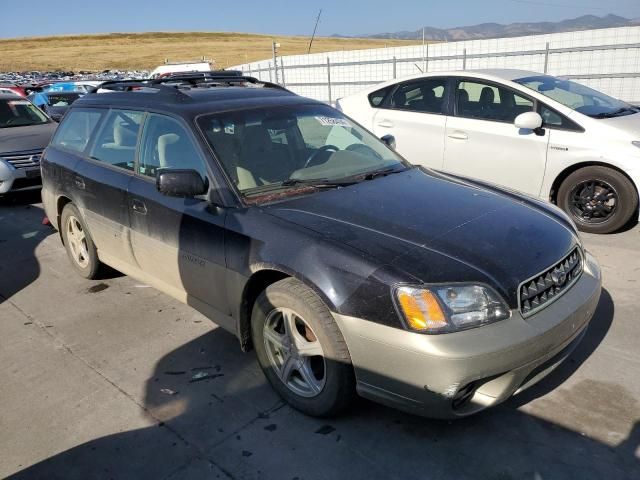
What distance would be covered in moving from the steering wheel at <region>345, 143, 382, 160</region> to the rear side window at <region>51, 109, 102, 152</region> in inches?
83.8

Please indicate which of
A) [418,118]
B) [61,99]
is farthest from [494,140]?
[61,99]

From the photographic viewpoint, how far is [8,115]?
9.34 meters

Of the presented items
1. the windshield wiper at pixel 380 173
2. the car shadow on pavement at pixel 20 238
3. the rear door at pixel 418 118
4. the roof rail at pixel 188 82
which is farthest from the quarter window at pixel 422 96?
the car shadow on pavement at pixel 20 238

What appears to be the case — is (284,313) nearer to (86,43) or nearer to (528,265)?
(528,265)

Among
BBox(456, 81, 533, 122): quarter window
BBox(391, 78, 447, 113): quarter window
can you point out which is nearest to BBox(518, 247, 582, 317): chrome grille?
BBox(456, 81, 533, 122): quarter window

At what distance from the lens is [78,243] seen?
4996mm

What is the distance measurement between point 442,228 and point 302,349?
0.97 m

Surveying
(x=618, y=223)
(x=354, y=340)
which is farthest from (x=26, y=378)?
(x=618, y=223)

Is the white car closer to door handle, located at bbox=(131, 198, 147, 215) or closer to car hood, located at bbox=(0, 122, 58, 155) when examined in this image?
door handle, located at bbox=(131, 198, 147, 215)

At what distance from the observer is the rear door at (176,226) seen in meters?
3.24

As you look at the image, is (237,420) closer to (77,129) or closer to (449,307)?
(449,307)

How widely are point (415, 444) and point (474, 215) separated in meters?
1.27

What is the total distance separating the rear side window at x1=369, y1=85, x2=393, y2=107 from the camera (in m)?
6.95

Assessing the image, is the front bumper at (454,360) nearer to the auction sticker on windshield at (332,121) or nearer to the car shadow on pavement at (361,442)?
the car shadow on pavement at (361,442)
